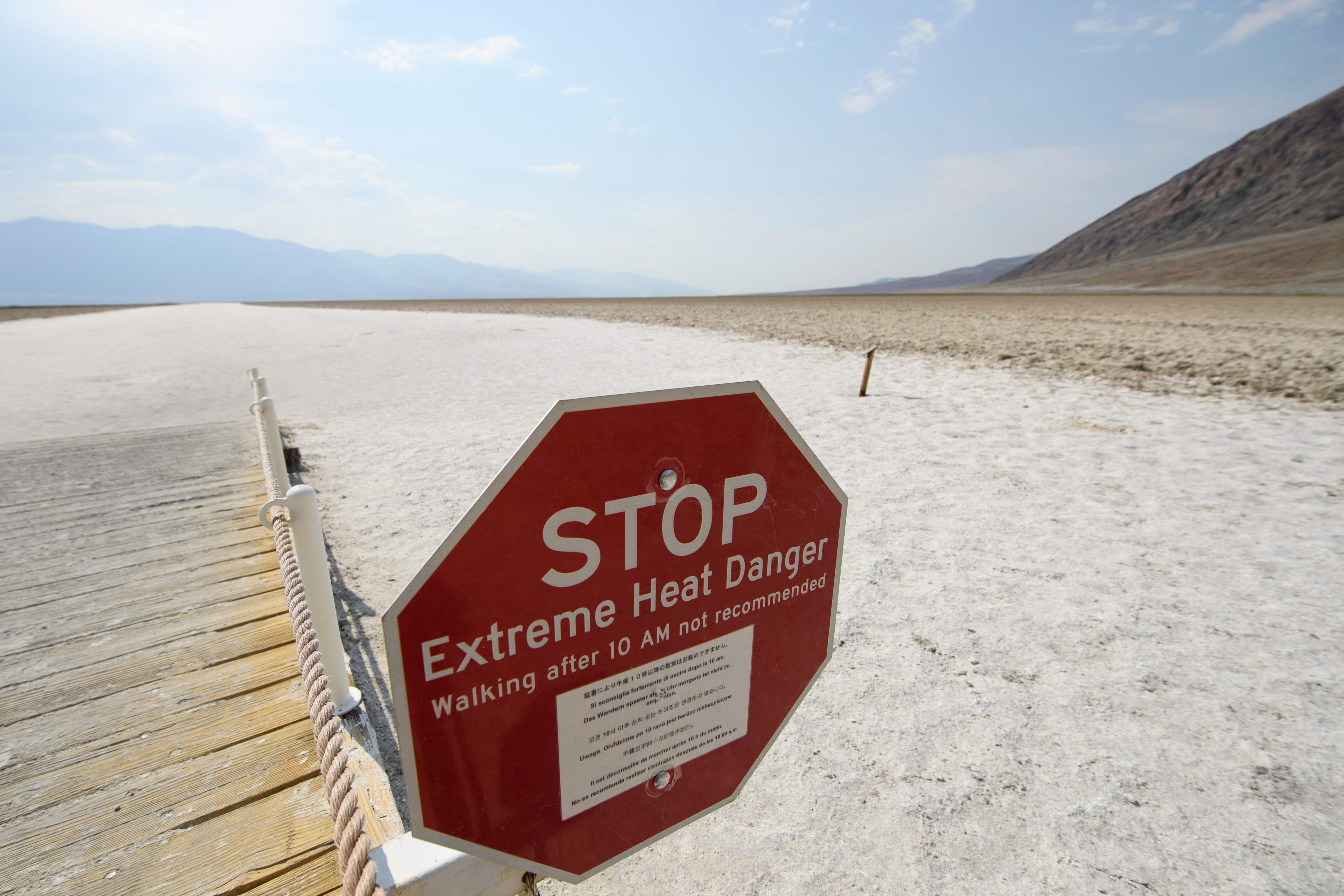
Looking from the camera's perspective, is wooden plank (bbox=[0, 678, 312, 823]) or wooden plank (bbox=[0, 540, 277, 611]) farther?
wooden plank (bbox=[0, 540, 277, 611])

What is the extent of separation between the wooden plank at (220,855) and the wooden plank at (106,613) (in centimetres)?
137

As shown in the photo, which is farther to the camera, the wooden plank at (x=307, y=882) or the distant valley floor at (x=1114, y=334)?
the distant valley floor at (x=1114, y=334)

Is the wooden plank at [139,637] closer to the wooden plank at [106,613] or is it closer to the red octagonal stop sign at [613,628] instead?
the wooden plank at [106,613]

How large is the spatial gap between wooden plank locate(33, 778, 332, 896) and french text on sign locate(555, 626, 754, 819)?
1041 millimetres

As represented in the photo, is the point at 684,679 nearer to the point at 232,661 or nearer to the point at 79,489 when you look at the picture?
the point at 232,661

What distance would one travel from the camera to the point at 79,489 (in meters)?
4.34

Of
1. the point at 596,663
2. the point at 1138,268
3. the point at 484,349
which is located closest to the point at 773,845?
the point at 596,663

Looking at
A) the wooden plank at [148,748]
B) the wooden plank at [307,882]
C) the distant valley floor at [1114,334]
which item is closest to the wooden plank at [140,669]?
the wooden plank at [148,748]

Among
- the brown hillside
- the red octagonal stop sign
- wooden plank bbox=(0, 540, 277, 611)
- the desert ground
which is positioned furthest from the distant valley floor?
the brown hillside

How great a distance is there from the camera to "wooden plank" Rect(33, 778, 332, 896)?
1464 mm

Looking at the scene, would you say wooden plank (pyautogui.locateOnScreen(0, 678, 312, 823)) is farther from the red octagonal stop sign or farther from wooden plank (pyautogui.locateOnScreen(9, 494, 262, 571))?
wooden plank (pyautogui.locateOnScreen(9, 494, 262, 571))

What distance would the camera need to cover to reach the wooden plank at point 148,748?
1.74 meters

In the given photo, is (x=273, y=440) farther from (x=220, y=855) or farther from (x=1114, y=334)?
(x=1114, y=334)

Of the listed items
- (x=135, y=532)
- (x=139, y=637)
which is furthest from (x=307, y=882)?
(x=135, y=532)
